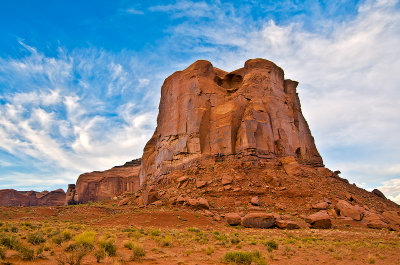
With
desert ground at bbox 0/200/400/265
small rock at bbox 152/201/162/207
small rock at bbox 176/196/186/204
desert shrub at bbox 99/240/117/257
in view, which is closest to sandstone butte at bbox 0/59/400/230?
small rock at bbox 176/196/186/204

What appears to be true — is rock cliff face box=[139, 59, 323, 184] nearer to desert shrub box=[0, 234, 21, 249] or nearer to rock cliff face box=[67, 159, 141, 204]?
desert shrub box=[0, 234, 21, 249]

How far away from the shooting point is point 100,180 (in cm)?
7650

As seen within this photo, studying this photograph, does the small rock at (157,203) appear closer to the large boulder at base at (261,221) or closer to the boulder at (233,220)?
the boulder at (233,220)

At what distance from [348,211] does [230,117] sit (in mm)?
16917

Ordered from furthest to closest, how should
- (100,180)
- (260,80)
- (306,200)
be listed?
(100,180)
(260,80)
(306,200)

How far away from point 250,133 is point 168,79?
18205 millimetres

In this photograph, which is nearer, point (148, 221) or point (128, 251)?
point (128, 251)

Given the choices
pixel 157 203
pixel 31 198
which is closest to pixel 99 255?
pixel 157 203

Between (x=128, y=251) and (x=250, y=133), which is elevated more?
(x=250, y=133)

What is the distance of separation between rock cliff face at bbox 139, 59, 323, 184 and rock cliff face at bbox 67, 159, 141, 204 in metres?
32.8

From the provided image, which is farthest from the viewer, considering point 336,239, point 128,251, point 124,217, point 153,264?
point 124,217

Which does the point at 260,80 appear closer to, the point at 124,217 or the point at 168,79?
the point at 168,79

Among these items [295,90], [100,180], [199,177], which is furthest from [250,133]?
[100,180]

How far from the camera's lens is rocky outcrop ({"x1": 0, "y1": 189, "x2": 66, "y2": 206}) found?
88.1 meters
